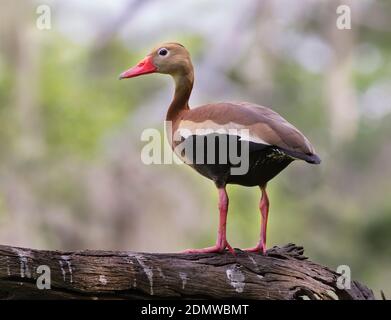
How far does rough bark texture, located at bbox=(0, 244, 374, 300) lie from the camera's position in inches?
157

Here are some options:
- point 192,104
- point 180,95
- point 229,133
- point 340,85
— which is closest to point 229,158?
point 229,133

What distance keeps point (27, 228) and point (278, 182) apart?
3.82m

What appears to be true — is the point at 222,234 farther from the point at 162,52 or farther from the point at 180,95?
the point at 162,52

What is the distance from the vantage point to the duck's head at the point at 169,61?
189 inches

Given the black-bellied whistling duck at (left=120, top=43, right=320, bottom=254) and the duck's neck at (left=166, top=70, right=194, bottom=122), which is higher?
the duck's neck at (left=166, top=70, right=194, bottom=122)

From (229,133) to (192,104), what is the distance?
7.68m

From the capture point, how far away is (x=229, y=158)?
4375 millimetres

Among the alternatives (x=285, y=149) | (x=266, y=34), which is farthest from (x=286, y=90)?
(x=285, y=149)

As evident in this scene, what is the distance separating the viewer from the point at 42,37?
1606 cm

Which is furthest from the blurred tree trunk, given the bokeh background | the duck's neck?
the duck's neck

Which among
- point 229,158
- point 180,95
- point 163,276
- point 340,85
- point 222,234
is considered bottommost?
point 163,276

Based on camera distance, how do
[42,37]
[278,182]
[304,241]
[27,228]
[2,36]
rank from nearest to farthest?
1. [27,228]
2. [304,241]
3. [278,182]
4. [2,36]
5. [42,37]

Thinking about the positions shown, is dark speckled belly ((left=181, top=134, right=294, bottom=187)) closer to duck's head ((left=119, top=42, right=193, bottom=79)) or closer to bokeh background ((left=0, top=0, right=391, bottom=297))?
duck's head ((left=119, top=42, right=193, bottom=79))
